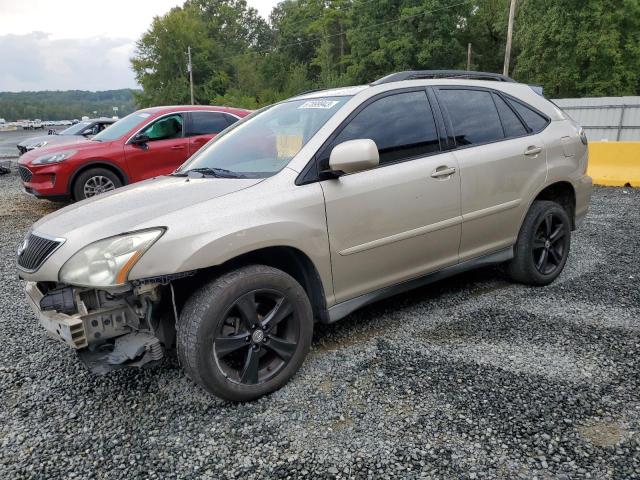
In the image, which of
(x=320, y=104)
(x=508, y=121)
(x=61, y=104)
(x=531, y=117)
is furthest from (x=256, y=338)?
(x=61, y=104)

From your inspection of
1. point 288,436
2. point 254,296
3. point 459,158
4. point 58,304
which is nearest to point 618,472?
point 288,436

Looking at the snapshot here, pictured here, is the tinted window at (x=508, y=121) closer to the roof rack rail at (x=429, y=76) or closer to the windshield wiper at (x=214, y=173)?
the roof rack rail at (x=429, y=76)

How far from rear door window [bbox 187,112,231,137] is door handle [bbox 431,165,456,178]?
5.91 m

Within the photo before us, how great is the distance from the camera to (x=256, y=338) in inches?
108

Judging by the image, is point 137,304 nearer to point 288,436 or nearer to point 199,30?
point 288,436

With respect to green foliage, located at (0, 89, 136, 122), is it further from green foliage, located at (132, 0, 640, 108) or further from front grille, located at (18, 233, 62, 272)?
front grille, located at (18, 233, 62, 272)

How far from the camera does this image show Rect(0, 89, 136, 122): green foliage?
411 ft

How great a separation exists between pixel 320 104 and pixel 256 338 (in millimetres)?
1644

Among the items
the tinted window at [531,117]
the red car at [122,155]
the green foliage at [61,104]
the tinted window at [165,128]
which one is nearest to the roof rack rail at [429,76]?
the tinted window at [531,117]

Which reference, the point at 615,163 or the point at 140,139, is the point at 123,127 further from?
the point at 615,163

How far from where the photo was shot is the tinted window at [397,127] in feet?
10.6

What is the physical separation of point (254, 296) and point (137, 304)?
619 mm

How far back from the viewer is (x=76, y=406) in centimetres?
283

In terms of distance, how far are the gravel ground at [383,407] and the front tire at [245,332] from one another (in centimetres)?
15
